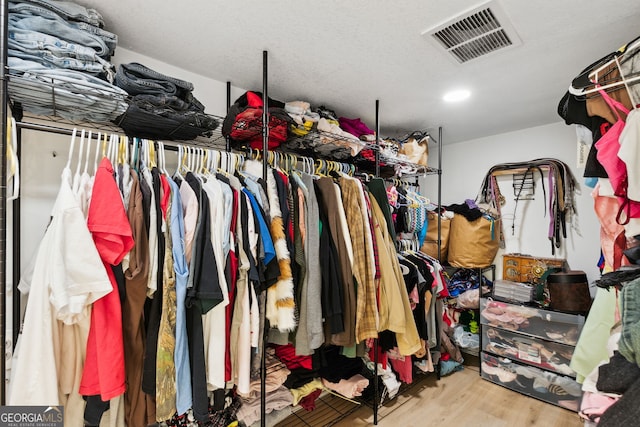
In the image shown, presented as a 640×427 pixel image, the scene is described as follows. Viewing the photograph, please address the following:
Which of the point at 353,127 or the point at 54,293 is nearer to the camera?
the point at 54,293

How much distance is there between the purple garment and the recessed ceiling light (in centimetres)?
57

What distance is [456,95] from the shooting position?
6.59 ft

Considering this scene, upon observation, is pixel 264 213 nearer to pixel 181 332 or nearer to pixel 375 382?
pixel 181 332

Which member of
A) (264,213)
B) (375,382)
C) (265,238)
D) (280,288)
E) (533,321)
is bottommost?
(375,382)

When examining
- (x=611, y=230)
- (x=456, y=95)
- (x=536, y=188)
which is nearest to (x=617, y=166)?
(x=611, y=230)

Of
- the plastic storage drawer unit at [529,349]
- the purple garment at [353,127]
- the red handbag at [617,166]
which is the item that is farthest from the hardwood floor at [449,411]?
the purple garment at [353,127]

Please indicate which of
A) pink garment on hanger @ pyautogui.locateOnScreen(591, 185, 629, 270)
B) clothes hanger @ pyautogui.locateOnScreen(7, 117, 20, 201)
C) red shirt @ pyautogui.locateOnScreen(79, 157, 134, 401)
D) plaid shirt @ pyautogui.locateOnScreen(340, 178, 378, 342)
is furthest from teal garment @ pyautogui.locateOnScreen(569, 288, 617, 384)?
clothes hanger @ pyautogui.locateOnScreen(7, 117, 20, 201)

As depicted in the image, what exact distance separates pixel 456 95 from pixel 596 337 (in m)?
1.59

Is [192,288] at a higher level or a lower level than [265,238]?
lower

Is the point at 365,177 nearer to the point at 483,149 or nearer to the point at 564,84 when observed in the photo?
the point at 564,84

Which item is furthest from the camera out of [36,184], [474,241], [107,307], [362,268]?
[474,241]

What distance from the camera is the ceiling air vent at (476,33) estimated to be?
1.22m

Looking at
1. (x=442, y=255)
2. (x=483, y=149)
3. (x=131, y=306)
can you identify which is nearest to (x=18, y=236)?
(x=131, y=306)

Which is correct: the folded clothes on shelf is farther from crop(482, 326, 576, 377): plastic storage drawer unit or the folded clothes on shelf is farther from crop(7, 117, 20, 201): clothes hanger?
crop(482, 326, 576, 377): plastic storage drawer unit
